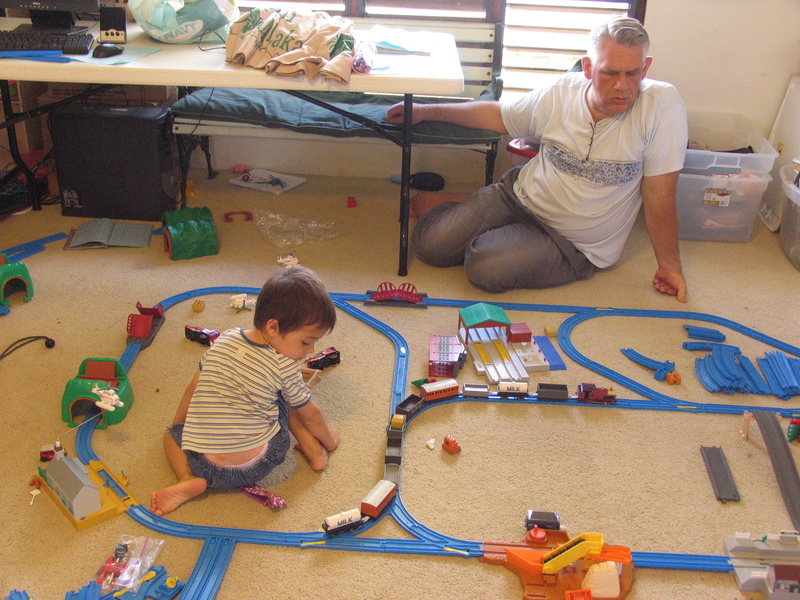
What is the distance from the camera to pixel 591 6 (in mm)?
3088

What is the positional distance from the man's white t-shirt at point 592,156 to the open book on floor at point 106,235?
4.71 ft

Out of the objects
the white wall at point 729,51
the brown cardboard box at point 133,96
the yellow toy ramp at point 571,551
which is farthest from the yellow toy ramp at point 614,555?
the brown cardboard box at point 133,96

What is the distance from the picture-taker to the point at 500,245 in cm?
249

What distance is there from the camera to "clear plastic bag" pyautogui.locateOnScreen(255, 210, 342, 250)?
2.82 m

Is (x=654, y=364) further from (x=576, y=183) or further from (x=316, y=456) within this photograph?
(x=316, y=456)

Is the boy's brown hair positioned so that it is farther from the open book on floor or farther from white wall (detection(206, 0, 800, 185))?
white wall (detection(206, 0, 800, 185))

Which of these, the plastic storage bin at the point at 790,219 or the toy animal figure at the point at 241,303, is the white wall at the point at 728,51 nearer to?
the plastic storage bin at the point at 790,219

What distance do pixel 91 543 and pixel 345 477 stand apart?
22.2 inches

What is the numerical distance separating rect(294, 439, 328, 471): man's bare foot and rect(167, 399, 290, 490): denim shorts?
0.17ft

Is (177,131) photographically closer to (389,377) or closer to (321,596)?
(389,377)

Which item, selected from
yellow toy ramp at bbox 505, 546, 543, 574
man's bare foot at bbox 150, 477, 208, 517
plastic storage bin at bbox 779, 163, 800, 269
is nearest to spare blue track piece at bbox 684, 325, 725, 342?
plastic storage bin at bbox 779, 163, 800, 269

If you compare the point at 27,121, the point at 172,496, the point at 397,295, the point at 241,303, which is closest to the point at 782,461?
the point at 397,295

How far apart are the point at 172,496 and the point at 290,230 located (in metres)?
1.49

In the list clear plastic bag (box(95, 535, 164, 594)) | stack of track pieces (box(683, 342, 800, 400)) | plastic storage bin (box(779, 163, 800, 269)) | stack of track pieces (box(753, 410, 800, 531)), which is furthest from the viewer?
plastic storage bin (box(779, 163, 800, 269))
